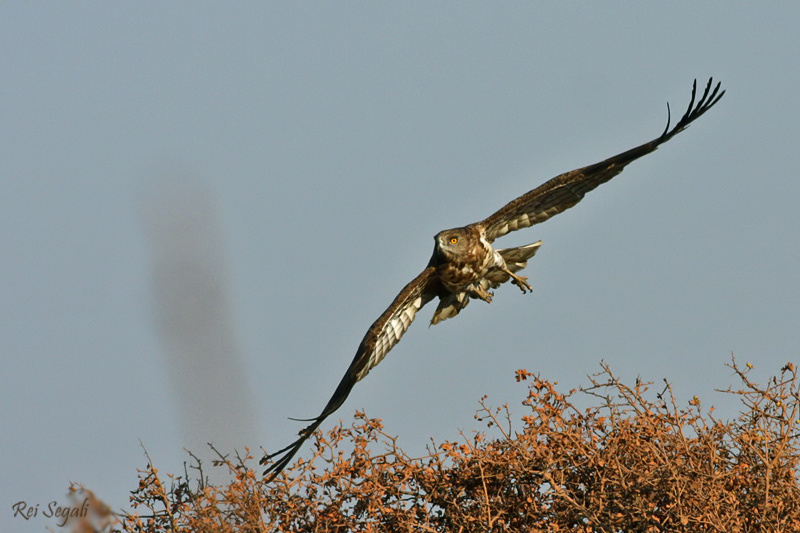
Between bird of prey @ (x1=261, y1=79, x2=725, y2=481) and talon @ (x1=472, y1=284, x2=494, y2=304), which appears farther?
talon @ (x1=472, y1=284, x2=494, y2=304)

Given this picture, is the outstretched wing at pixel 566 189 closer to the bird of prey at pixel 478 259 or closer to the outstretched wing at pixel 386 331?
the bird of prey at pixel 478 259

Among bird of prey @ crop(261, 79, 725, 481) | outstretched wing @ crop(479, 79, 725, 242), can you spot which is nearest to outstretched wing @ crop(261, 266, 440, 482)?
bird of prey @ crop(261, 79, 725, 481)

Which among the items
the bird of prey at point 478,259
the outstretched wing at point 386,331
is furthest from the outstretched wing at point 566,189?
the outstretched wing at point 386,331

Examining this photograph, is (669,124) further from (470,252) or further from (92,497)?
(92,497)

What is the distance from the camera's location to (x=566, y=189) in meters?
10.7

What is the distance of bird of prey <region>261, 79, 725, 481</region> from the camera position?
395 inches

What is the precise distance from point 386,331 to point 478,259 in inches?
54.6

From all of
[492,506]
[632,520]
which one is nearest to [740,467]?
[632,520]

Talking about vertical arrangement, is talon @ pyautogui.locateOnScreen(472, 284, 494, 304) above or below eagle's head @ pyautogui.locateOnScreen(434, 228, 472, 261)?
below

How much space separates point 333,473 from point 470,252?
446 centimetres

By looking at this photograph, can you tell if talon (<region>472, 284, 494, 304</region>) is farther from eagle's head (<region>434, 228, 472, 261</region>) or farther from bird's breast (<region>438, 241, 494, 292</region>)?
eagle's head (<region>434, 228, 472, 261</region>)

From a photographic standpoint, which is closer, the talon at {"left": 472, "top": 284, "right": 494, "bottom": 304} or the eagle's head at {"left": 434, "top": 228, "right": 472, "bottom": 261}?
the eagle's head at {"left": 434, "top": 228, "right": 472, "bottom": 261}

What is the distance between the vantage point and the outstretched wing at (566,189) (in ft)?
33.0

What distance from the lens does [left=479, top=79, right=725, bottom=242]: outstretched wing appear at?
1007 cm
